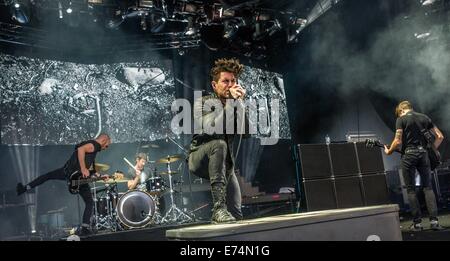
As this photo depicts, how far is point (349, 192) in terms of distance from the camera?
6.65m

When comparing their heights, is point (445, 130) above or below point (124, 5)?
below

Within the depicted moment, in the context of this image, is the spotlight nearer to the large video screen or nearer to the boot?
the large video screen

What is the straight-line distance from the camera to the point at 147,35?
10.3m

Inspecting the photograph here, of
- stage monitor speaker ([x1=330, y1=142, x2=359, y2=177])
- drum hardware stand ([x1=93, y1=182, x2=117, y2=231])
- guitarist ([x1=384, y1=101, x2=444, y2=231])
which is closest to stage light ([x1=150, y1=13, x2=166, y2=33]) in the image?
drum hardware stand ([x1=93, y1=182, x2=117, y2=231])

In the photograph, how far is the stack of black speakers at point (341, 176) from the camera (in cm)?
644

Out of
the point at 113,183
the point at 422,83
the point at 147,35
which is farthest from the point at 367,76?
the point at 113,183

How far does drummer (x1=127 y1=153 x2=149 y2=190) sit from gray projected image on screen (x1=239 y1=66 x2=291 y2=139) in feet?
11.2

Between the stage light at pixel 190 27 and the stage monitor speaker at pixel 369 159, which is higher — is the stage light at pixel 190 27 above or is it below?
above

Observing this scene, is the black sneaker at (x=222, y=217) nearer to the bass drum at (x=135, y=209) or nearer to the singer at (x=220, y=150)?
the singer at (x=220, y=150)

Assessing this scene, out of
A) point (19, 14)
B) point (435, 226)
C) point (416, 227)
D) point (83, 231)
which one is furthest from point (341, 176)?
point (19, 14)

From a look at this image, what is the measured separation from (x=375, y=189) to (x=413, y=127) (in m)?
1.19

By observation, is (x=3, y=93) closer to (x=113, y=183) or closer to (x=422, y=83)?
(x=113, y=183)

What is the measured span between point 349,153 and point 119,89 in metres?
5.96

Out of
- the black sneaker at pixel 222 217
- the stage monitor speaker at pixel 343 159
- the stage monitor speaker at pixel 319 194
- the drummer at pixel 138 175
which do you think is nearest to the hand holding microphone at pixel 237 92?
the black sneaker at pixel 222 217
